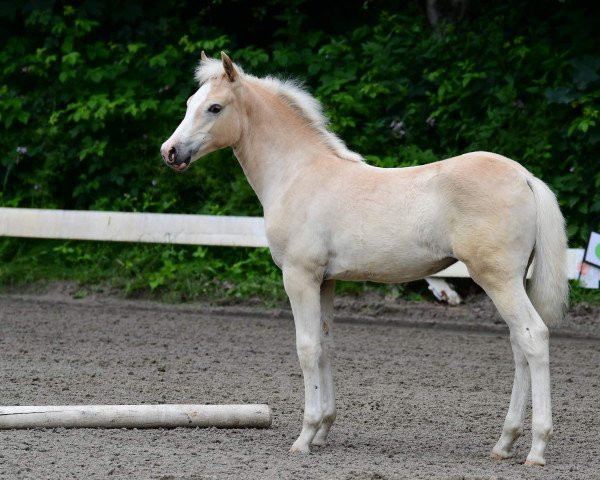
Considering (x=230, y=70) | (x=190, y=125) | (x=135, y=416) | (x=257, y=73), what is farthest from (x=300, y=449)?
Answer: (x=257, y=73)

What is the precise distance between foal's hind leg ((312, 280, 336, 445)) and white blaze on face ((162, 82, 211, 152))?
1055 millimetres

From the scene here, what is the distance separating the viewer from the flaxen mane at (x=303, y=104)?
565cm

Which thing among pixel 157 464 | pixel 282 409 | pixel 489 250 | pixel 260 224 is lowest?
pixel 260 224

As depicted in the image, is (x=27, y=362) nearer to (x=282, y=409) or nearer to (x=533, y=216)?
(x=282, y=409)

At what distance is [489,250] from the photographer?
4.95 m

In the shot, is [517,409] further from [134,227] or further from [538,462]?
[134,227]

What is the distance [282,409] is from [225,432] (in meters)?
0.66

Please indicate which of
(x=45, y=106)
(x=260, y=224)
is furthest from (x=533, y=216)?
(x=45, y=106)

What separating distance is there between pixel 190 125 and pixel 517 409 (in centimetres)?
221

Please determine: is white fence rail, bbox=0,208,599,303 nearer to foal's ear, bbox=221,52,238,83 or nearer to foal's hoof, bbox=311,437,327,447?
foal's ear, bbox=221,52,238,83

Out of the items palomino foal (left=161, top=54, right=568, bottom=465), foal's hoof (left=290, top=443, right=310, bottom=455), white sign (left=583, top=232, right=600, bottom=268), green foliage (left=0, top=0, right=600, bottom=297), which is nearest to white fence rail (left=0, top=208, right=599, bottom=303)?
green foliage (left=0, top=0, right=600, bottom=297)

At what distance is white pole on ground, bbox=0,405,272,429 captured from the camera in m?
5.32

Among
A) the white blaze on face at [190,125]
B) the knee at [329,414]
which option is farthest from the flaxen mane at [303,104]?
the knee at [329,414]

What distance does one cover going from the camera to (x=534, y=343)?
4922 mm
